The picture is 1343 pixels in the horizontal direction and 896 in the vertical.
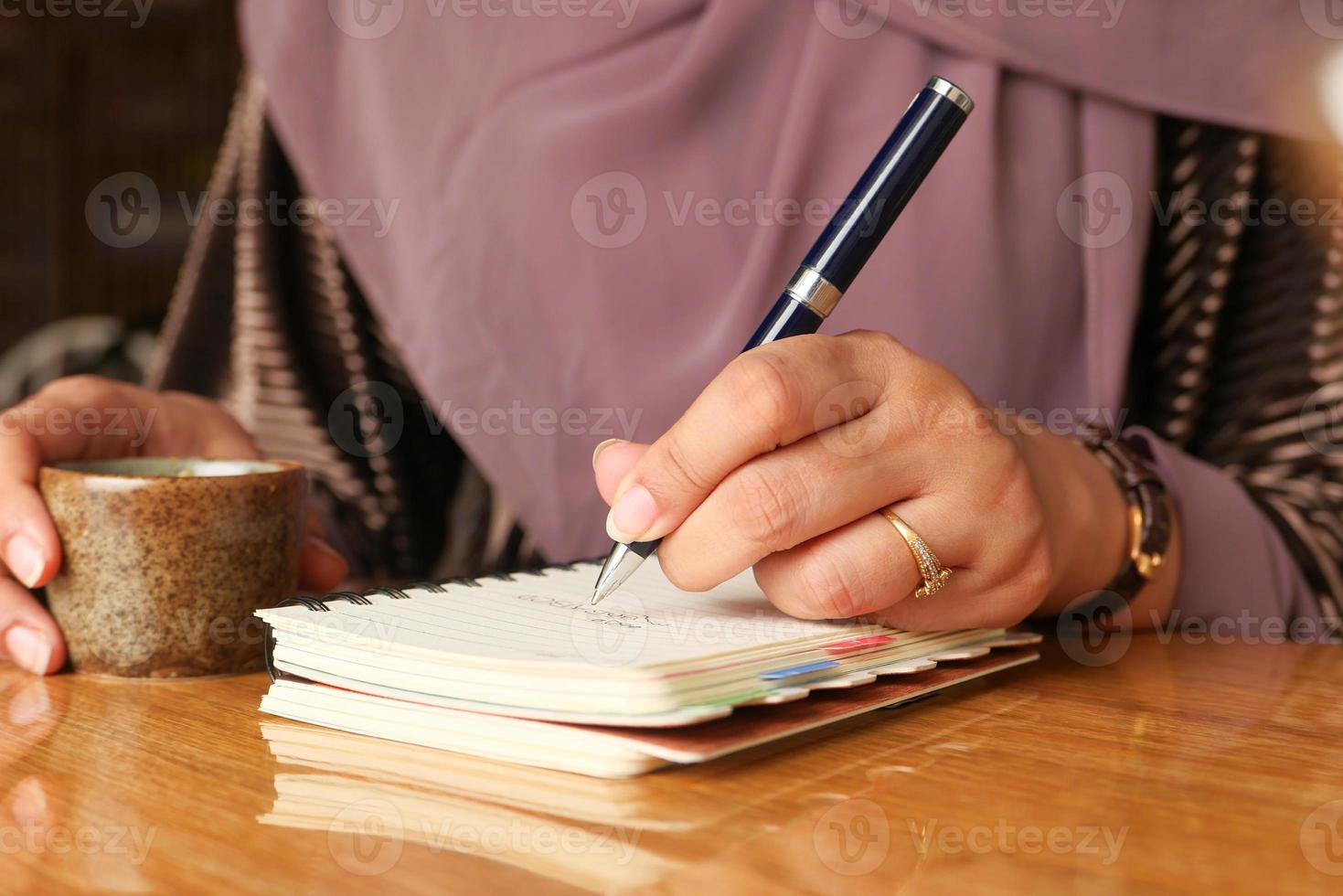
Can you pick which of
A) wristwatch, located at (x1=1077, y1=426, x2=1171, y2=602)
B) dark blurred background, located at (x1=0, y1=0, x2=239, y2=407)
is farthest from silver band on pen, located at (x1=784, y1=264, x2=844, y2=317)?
dark blurred background, located at (x1=0, y1=0, x2=239, y2=407)

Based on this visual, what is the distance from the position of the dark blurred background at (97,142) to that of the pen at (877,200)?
6.77ft

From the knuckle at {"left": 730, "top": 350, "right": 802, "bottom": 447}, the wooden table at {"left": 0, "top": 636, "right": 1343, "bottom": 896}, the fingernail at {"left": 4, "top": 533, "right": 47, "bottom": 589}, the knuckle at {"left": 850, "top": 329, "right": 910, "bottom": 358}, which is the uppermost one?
the knuckle at {"left": 850, "top": 329, "right": 910, "bottom": 358}

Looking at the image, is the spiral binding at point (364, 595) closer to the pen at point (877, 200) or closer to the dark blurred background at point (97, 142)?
the pen at point (877, 200)

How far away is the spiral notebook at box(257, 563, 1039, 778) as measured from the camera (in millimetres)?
404

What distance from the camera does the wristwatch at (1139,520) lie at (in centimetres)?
71

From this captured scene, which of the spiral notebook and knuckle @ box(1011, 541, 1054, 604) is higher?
knuckle @ box(1011, 541, 1054, 604)

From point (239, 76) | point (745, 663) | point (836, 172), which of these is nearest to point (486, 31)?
point (836, 172)

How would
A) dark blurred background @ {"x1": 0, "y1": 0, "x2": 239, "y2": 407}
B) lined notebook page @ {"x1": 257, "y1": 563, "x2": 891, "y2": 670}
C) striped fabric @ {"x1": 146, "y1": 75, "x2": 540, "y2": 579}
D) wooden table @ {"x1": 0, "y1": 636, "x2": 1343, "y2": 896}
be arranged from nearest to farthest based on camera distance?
wooden table @ {"x1": 0, "y1": 636, "x2": 1343, "y2": 896} < lined notebook page @ {"x1": 257, "y1": 563, "x2": 891, "y2": 670} < striped fabric @ {"x1": 146, "y1": 75, "x2": 540, "y2": 579} < dark blurred background @ {"x1": 0, "y1": 0, "x2": 239, "y2": 407}

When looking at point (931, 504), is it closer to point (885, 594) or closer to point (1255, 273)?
point (885, 594)

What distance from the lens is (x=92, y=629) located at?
22.2 inches

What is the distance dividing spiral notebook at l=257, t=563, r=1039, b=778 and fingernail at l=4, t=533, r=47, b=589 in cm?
15

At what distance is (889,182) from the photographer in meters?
0.56

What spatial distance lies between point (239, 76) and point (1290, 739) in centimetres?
245

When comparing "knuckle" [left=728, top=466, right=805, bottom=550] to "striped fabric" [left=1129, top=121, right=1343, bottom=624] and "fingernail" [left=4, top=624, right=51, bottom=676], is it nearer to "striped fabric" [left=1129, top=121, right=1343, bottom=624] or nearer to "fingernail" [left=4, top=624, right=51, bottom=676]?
"fingernail" [left=4, top=624, right=51, bottom=676]
